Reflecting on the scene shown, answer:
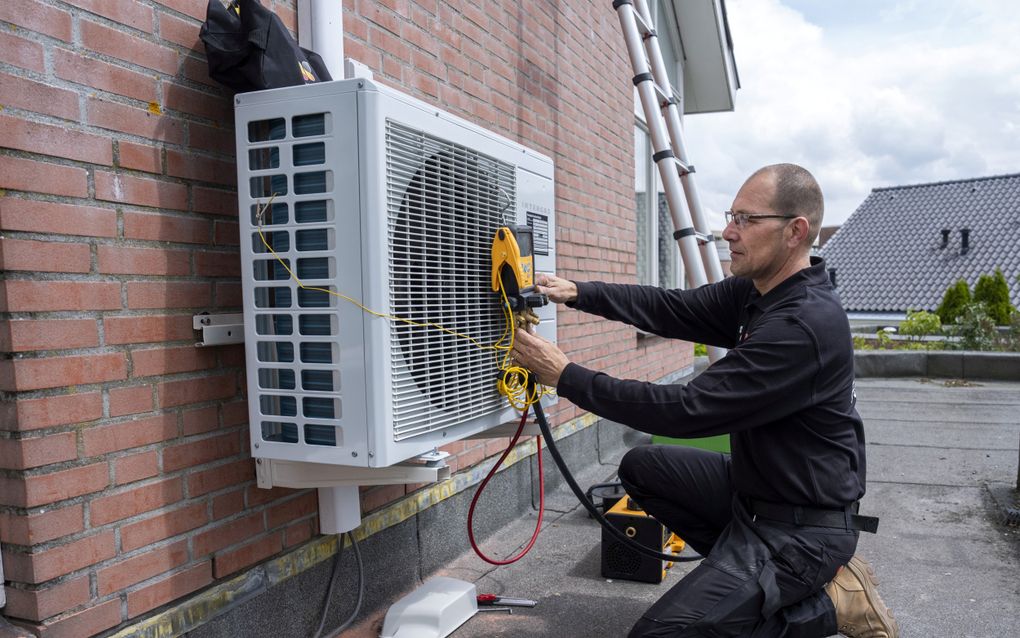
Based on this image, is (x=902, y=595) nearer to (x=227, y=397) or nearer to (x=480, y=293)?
(x=480, y=293)

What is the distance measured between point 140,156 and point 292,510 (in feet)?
4.11

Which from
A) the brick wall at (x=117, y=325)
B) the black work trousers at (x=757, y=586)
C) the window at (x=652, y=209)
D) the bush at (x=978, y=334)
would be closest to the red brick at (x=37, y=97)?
the brick wall at (x=117, y=325)

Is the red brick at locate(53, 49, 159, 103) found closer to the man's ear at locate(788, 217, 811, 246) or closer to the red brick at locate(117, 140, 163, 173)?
the red brick at locate(117, 140, 163, 173)

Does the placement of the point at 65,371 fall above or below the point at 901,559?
above

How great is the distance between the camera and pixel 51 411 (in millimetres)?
1777

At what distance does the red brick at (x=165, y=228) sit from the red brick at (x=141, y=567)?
0.84 meters

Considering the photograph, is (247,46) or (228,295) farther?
(228,295)

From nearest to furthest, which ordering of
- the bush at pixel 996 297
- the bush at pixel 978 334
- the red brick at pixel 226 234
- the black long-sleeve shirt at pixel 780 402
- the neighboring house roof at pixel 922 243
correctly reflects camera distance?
the red brick at pixel 226 234 → the black long-sleeve shirt at pixel 780 402 → the bush at pixel 978 334 → the bush at pixel 996 297 → the neighboring house roof at pixel 922 243

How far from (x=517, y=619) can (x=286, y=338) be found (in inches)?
64.1

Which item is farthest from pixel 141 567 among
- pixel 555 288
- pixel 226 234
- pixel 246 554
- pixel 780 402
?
pixel 780 402

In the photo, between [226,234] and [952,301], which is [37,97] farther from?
[952,301]

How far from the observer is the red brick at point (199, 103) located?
2090 millimetres

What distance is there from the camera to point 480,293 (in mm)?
2426

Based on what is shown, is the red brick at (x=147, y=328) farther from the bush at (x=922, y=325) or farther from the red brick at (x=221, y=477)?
the bush at (x=922, y=325)
